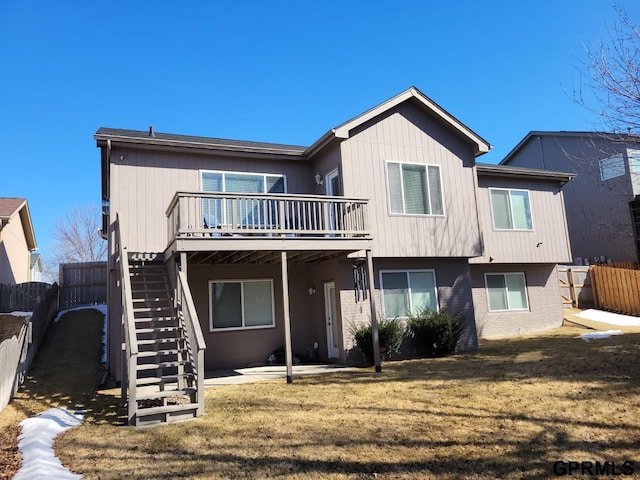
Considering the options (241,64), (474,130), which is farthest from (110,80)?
(474,130)

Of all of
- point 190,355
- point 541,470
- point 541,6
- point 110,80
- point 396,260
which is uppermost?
point 110,80

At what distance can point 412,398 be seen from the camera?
7.73 metres

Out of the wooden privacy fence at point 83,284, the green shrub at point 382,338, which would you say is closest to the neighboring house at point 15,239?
the wooden privacy fence at point 83,284

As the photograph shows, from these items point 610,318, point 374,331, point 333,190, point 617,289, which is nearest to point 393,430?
point 374,331

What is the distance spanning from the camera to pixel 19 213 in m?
23.1

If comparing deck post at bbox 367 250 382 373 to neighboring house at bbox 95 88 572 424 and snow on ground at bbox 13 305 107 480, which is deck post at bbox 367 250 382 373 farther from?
snow on ground at bbox 13 305 107 480

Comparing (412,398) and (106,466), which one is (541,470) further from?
(106,466)

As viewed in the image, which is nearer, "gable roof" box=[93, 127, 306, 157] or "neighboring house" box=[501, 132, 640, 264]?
"gable roof" box=[93, 127, 306, 157]

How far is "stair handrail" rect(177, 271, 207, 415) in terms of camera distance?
726 cm

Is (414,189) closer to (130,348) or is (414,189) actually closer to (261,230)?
(261,230)

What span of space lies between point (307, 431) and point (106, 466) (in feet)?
7.86

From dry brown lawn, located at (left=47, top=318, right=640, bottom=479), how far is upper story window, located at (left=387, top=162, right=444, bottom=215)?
5188 millimetres

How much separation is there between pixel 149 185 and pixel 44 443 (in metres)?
7.28

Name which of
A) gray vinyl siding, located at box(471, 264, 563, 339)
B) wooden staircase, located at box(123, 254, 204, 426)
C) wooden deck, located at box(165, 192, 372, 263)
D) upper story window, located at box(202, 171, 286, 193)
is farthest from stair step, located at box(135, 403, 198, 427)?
gray vinyl siding, located at box(471, 264, 563, 339)
